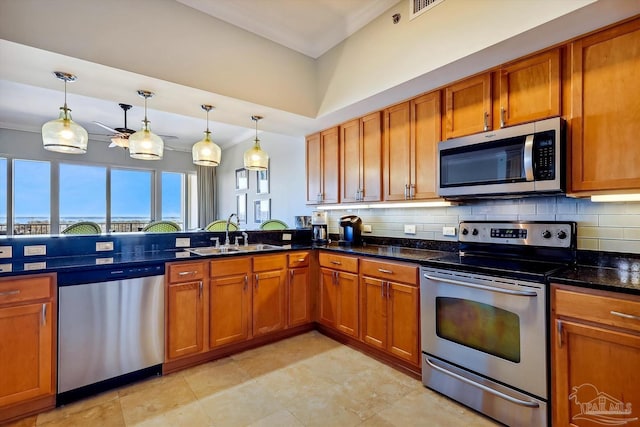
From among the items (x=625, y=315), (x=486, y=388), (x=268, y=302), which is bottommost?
(x=486, y=388)

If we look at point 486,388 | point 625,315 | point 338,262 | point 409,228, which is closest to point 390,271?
point 338,262

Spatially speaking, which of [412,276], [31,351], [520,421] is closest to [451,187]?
[412,276]

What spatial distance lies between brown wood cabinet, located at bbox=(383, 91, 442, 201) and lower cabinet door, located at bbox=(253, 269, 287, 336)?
138 centimetres

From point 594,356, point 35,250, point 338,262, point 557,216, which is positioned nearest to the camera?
point 594,356

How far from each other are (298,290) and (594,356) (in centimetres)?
233

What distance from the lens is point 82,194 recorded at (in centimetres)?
630

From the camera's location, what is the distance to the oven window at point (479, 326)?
5.98 ft

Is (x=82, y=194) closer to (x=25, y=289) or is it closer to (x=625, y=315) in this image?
(x=25, y=289)

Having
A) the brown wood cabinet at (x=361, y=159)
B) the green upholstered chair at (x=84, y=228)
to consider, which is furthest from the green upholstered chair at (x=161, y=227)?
the brown wood cabinet at (x=361, y=159)

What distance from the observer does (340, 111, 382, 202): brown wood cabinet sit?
309cm

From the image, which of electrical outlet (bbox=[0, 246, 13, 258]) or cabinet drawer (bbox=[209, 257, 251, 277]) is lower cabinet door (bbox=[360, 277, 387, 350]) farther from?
electrical outlet (bbox=[0, 246, 13, 258])

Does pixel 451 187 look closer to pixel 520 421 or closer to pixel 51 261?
pixel 520 421

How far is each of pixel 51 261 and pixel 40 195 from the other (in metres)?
4.96

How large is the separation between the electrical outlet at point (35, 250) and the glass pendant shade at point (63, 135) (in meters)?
0.76
